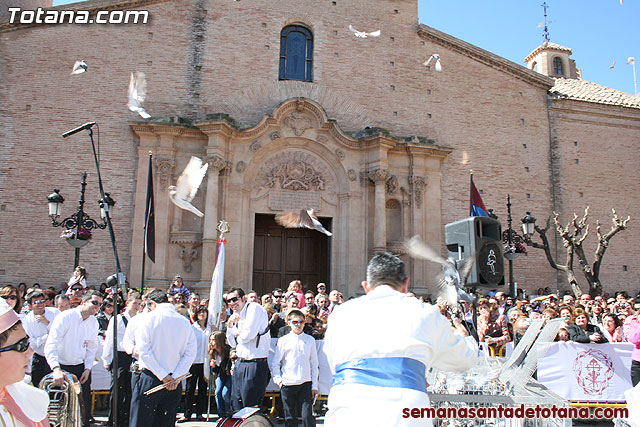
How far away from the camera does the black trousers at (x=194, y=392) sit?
8.73 metres

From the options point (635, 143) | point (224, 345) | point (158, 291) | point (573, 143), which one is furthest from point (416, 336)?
point (635, 143)

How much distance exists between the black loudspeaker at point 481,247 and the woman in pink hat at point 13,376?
12.6ft

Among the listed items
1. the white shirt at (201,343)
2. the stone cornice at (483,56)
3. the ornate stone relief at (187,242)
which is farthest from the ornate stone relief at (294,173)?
the white shirt at (201,343)

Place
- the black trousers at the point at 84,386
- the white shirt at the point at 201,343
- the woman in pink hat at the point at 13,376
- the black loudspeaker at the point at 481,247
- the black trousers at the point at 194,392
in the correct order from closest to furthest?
1. the woman in pink hat at the point at 13,376
2. the black loudspeaker at the point at 481,247
3. the black trousers at the point at 84,386
4. the black trousers at the point at 194,392
5. the white shirt at the point at 201,343

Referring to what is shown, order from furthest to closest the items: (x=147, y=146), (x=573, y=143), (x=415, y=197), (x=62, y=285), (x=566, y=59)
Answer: (x=566, y=59) → (x=573, y=143) → (x=415, y=197) → (x=147, y=146) → (x=62, y=285)

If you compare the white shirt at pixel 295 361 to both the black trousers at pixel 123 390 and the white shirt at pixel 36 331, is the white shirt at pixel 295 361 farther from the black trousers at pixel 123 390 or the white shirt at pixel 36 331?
the white shirt at pixel 36 331

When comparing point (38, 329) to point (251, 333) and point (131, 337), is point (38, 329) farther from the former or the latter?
point (251, 333)

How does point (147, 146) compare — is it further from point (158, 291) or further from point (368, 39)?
point (158, 291)

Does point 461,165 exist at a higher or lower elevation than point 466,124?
lower

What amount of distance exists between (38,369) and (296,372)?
3.62 metres

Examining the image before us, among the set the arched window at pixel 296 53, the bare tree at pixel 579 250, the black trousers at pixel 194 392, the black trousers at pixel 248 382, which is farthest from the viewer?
the arched window at pixel 296 53

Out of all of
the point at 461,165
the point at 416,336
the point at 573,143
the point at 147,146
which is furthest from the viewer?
the point at 573,143

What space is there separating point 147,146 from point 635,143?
65.1ft

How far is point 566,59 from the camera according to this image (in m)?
32.4
